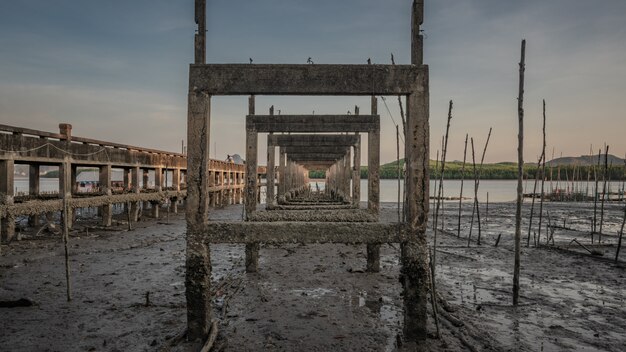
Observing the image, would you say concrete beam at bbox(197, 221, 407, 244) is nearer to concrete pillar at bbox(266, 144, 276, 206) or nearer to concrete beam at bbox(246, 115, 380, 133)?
concrete beam at bbox(246, 115, 380, 133)

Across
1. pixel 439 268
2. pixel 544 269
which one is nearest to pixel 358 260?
pixel 439 268

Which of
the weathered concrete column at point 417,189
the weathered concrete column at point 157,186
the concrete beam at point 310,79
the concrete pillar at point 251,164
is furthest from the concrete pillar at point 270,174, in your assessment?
the weathered concrete column at point 157,186

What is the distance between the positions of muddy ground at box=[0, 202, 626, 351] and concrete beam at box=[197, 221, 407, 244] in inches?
67.0

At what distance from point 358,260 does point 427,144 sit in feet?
25.5

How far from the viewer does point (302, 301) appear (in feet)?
26.5

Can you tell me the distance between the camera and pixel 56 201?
50.7 ft

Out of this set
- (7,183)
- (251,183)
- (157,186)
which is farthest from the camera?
(157,186)

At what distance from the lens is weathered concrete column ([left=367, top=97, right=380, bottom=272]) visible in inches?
418

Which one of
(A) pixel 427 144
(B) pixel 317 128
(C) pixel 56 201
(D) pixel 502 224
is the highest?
(B) pixel 317 128

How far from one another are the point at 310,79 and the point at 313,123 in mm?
6376

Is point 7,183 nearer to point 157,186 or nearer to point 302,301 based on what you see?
point 302,301

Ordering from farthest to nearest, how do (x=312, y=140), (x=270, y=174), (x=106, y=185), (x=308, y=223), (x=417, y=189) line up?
(x=106, y=185) < (x=312, y=140) < (x=270, y=174) < (x=308, y=223) < (x=417, y=189)

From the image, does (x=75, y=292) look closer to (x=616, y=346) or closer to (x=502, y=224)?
(x=616, y=346)

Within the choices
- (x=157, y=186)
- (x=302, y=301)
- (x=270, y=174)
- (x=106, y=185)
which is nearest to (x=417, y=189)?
(x=302, y=301)
